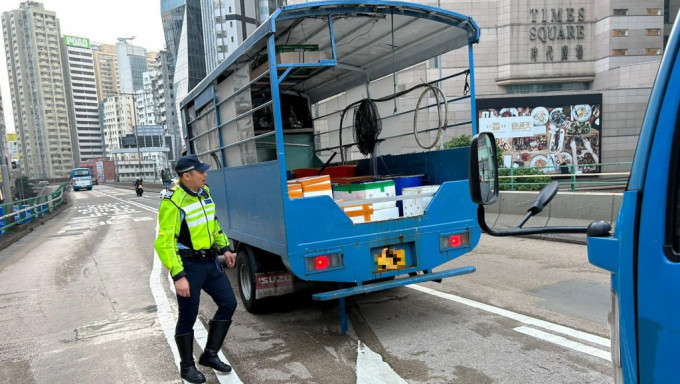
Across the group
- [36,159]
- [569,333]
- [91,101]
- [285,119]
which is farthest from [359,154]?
[91,101]

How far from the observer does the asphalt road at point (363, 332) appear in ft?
11.9

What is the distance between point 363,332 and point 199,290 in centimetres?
177

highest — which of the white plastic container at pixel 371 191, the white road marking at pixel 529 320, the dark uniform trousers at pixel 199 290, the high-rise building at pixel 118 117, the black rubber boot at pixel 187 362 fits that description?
the high-rise building at pixel 118 117

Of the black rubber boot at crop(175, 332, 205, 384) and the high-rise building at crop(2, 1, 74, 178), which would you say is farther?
the high-rise building at crop(2, 1, 74, 178)

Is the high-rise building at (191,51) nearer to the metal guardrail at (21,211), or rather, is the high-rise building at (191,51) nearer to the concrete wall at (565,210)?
the metal guardrail at (21,211)

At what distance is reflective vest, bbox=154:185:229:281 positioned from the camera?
10.9ft

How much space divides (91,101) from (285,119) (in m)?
169

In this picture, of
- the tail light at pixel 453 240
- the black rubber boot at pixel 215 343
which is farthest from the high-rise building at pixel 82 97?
the tail light at pixel 453 240

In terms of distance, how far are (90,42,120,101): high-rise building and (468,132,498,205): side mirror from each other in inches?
7807

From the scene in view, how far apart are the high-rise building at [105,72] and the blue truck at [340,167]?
639 feet

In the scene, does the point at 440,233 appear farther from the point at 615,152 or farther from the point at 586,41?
the point at 586,41

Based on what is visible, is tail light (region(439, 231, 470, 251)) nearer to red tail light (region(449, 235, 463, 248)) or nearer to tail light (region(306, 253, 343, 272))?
red tail light (region(449, 235, 463, 248))

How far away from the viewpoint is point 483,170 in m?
2.87

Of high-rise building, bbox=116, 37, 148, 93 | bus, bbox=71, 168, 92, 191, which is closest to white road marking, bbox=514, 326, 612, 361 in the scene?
bus, bbox=71, 168, 92, 191
